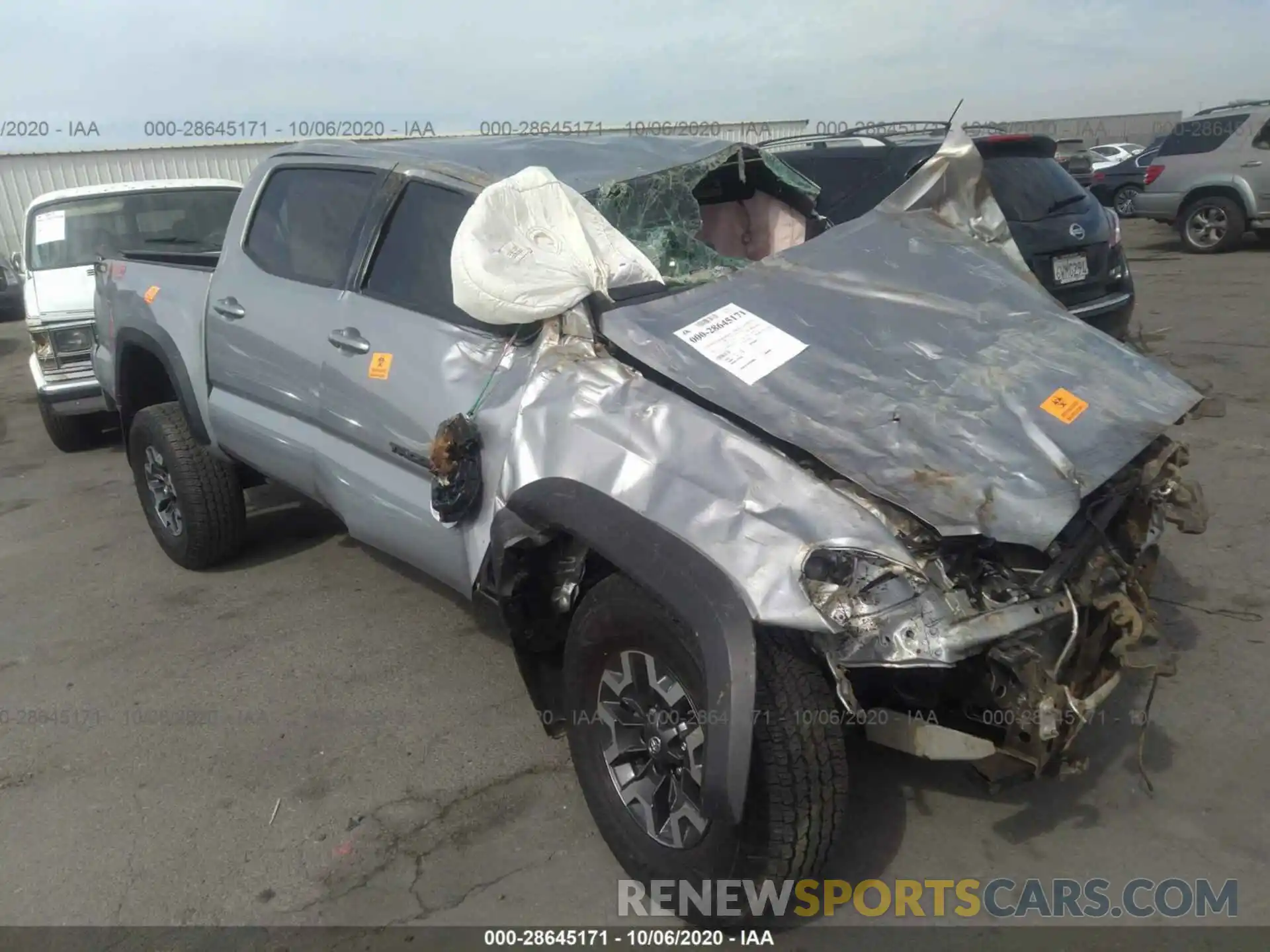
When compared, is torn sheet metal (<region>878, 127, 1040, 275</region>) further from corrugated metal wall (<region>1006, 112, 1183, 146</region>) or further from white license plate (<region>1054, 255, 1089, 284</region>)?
corrugated metal wall (<region>1006, 112, 1183, 146</region>)

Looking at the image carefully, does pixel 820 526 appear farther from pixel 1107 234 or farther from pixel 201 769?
pixel 1107 234

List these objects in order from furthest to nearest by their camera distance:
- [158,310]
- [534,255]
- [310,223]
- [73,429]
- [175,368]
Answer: [73,429] → [158,310] → [175,368] → [310,223] → [534,255]

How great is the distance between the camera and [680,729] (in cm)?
251

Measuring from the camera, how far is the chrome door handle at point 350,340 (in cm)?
346

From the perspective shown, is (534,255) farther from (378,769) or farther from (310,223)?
(378,769)

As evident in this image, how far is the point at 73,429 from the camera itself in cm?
726

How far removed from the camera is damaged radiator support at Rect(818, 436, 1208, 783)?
7.39ft

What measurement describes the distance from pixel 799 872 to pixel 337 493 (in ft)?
7.13

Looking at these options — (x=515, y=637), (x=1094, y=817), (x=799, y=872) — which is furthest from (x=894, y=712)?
(x=515, y=637)

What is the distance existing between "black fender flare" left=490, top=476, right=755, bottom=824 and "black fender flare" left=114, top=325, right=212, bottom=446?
248 cm

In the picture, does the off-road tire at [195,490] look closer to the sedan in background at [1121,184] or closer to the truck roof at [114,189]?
the truck roof at [114,189]

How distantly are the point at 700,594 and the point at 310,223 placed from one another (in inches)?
104

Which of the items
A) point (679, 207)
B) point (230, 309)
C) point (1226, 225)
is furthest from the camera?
point (1226, 225)

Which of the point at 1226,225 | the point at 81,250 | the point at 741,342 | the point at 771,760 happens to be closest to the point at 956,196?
the point at 741,342
